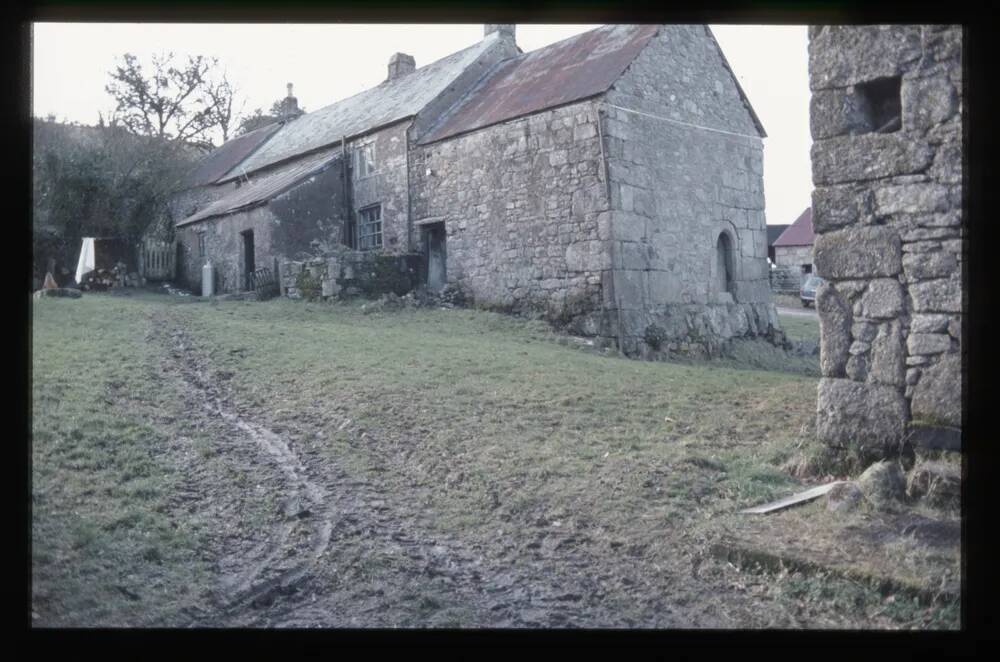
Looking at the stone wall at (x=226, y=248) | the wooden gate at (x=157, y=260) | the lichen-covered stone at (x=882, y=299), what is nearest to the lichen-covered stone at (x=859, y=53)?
the lichen-covered stone at (x=882, y=299)

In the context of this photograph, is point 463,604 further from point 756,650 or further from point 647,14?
point 647,14

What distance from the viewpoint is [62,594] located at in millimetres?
4633

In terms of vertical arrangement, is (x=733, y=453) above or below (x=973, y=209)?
below

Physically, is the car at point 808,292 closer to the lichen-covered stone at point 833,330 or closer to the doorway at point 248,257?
the doorway at point 248,257

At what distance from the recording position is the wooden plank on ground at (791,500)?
5961 mm

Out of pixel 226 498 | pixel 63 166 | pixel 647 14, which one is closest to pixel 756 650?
pixel 647 14

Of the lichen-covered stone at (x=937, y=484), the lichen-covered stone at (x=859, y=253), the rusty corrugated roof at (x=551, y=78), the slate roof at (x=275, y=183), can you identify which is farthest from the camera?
the slate roof at (x=275, y=183)

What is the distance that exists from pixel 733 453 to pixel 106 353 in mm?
9621

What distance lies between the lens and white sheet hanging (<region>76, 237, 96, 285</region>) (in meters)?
23.6

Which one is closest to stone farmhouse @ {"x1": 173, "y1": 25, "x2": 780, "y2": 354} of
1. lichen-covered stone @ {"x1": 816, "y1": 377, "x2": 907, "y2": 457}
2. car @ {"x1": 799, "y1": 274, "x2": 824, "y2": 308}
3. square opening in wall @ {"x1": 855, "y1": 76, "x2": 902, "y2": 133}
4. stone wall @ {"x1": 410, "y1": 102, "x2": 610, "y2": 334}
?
stone wall @ {"x1": 410, "y1": 102, "x2": 610, "y2": 334}

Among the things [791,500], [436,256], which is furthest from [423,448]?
[436,256]

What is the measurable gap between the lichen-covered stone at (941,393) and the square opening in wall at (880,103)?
210 cm

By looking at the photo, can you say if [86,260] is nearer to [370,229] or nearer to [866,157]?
[370,229]

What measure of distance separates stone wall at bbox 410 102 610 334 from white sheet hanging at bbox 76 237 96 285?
1179 centimetres
